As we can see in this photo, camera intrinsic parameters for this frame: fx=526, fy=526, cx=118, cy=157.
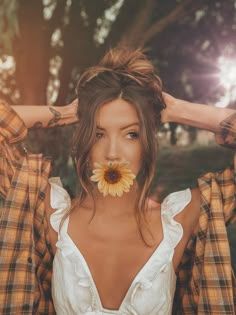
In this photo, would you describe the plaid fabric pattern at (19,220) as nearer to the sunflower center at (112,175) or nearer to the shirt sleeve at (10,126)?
the shirt sleeve at (10,126)

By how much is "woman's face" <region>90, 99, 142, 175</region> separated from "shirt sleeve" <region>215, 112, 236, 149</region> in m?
0.28

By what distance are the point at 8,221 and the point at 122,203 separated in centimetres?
39

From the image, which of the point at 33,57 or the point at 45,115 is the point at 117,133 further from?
the point at 33,57

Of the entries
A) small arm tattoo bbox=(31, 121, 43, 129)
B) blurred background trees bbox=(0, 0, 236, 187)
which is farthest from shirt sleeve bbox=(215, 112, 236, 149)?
blurred background trees bbox=(0, 0, 236, 187)

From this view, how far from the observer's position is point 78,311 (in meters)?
1.67

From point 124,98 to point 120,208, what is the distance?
0.38 meters

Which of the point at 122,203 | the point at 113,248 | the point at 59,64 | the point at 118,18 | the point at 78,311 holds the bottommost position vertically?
the point at 78,311

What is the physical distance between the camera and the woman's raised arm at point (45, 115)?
70.7 inches

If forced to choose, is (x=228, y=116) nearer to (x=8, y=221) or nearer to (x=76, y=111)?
(x=76, y=111)

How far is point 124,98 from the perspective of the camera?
1704 mm

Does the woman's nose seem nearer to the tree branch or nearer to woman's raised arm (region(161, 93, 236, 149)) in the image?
woman's raised arm (region(161, 93, 236, 149))

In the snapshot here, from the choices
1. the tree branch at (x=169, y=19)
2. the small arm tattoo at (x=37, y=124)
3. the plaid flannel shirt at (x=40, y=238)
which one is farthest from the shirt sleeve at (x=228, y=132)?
the tree branch at (x=169, y=19)

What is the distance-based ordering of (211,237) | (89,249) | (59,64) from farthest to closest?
(59,64) → (89,249) → (211,237)

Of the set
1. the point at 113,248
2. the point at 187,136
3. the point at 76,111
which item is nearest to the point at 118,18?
the point at 187,136
